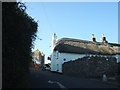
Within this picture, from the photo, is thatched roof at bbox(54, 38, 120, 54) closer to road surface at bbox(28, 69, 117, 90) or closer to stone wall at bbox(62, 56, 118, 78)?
stone wall at bbox(62, 56, 118, 78)

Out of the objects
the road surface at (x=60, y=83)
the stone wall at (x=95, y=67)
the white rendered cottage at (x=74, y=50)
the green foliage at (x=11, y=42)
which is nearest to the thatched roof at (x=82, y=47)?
the white rendered cottage at (x=74, y=50)

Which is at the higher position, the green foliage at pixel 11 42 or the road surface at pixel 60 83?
the green foliage at pixel 11 42

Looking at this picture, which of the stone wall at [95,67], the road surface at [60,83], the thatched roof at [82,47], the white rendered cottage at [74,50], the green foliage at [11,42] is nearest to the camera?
the green foliage at [11,42]

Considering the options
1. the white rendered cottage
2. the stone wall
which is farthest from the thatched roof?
the stone wall

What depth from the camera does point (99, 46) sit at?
75875mm

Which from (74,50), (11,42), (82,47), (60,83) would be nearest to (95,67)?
(60,83)

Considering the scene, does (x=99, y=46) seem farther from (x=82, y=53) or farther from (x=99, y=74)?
(x=99, y=74)

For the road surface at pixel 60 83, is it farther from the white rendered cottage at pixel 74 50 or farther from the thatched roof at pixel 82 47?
the thatched roof at pixel 82 47

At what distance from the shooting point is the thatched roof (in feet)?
238

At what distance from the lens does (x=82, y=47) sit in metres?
73.6

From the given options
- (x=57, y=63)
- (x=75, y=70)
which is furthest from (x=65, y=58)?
(x=75, y=70)

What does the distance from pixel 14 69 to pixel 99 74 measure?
33596mm

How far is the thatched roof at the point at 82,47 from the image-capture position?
72438mm

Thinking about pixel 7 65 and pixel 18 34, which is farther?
pixel 18 34
